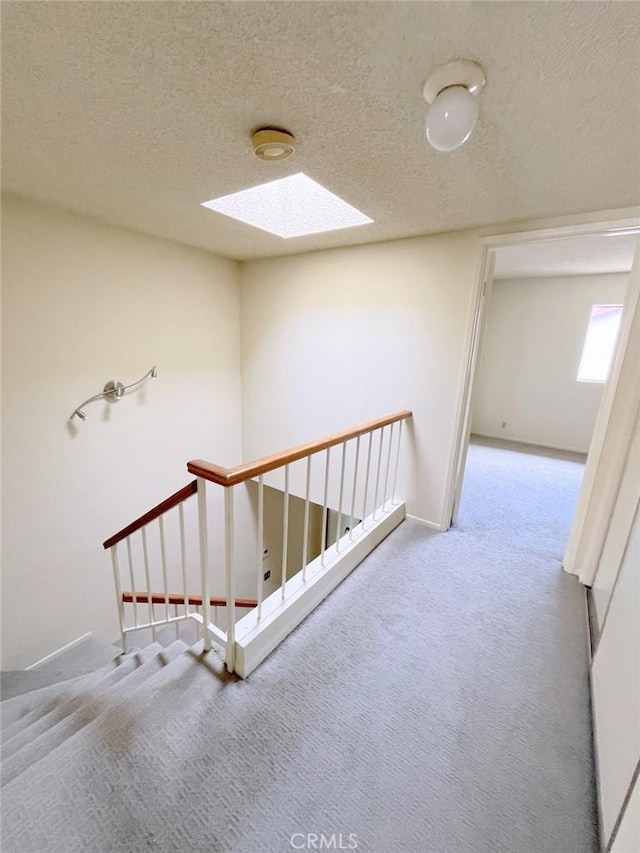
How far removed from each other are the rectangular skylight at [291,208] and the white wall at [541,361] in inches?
124

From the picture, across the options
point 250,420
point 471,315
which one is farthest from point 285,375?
point 471,315

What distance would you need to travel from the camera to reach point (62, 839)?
3.11 ft

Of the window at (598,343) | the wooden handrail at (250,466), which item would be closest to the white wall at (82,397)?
the wooden handrail at (250,466)

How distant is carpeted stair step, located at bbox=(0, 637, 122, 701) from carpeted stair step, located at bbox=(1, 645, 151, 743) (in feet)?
1.06

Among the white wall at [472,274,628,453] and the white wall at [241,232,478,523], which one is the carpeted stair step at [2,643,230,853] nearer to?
the white wall at [241,232,478,523]

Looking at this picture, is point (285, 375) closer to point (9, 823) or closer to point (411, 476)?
point (411, 476)

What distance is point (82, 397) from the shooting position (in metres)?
2.43

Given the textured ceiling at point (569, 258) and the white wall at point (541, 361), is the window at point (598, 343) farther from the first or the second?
the textured ceiling at point (569, 258)

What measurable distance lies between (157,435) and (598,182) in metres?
3.18

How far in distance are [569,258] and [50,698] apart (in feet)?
17.2

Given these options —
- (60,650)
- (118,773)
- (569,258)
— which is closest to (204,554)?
(118,773)

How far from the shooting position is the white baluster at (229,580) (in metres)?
1.34
